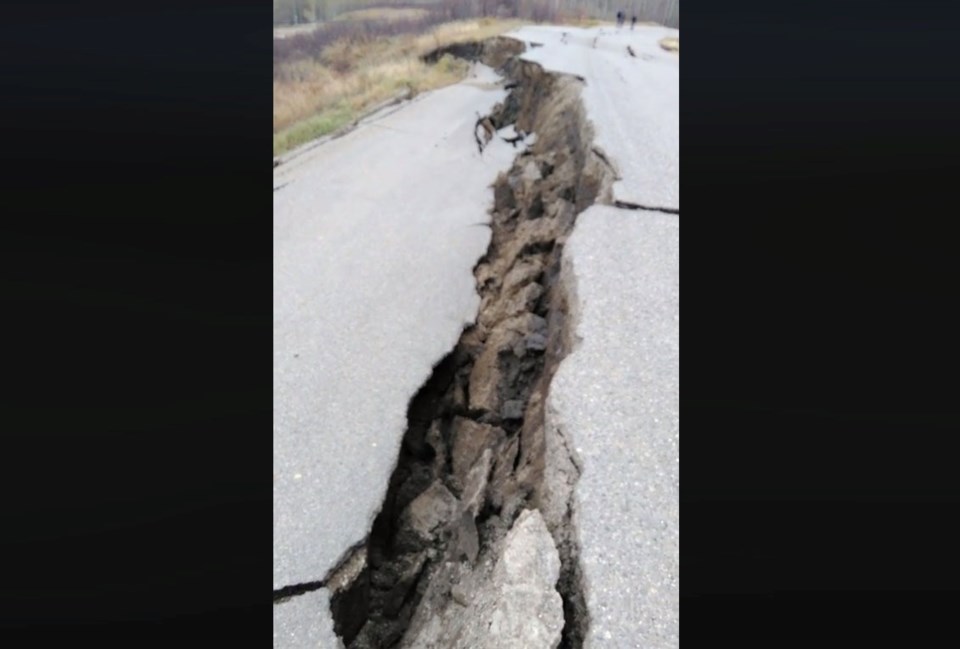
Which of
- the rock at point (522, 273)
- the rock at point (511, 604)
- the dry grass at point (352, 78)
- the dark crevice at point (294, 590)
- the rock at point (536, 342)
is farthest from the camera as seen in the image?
the dry grass at point (352, 78)

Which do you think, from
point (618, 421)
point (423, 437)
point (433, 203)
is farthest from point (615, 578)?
point (433, 203)

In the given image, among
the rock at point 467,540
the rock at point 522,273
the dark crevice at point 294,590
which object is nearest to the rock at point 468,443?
the rock at point 467,540

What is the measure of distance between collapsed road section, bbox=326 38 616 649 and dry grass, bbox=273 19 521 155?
4901 millimetres

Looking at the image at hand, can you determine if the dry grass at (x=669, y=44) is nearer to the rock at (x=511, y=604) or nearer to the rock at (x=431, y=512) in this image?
the rock at (x=431, y=512)

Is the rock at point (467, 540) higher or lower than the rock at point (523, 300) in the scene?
lower

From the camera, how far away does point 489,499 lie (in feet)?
8.98

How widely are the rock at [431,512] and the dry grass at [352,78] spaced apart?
6.02 meters

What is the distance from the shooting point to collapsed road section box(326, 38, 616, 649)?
75.6 inches

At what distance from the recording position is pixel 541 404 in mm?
3012

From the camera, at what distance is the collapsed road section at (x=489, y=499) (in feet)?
6.30

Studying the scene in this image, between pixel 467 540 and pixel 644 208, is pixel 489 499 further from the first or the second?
pixel 644 208

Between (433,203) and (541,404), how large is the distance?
3.80 metres

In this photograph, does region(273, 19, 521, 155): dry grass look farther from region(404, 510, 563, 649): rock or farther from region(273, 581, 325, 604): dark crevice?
region(404, 510, 563, 649): rock

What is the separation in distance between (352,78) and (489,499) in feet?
45.2
